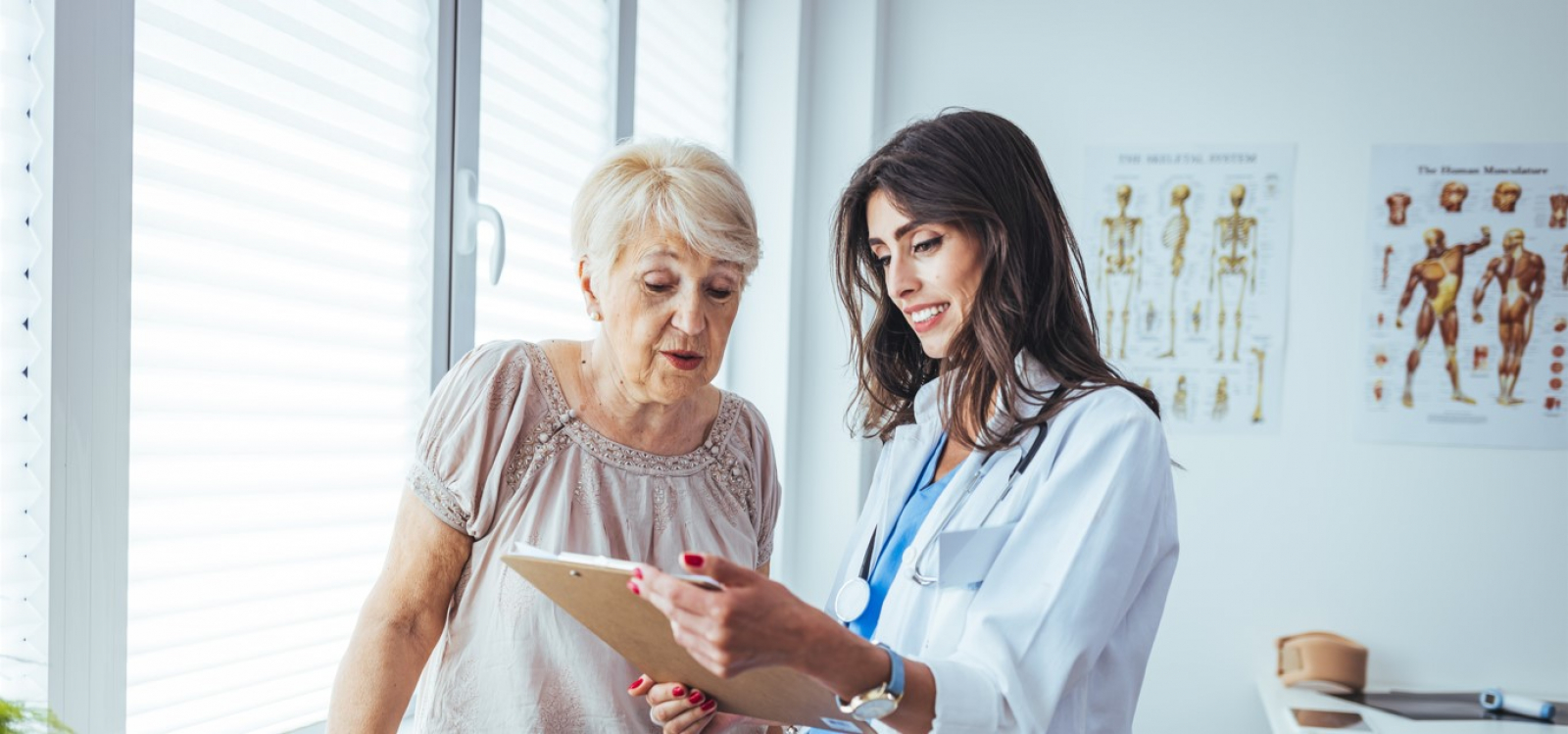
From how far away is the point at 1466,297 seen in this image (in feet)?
9.67

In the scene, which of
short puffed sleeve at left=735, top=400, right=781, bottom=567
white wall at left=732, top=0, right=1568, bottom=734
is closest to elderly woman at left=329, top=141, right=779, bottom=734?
short puffed sleeve at left=735, top=400, right=781, bottom=567

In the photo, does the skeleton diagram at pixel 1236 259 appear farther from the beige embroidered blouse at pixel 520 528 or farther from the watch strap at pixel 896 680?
the watch strap at pixel 896 680

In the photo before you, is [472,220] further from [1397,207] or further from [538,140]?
[1397,207]

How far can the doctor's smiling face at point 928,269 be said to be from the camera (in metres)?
1.37

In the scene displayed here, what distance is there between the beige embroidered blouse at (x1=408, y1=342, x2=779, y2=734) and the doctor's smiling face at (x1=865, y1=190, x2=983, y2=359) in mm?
413

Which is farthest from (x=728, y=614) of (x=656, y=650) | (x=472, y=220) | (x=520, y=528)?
(x=472, y=220)

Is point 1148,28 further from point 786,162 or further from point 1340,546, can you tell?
point 1340,546

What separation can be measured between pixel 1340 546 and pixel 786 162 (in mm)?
1867

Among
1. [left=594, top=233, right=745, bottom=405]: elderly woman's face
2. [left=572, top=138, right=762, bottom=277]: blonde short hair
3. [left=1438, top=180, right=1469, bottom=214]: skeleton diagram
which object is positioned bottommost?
[left=594, top=233, right=745, bottom=405]: elderly woman's face

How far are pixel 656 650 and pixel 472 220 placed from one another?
3.58 feet

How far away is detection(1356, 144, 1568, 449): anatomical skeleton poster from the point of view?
2.90 m

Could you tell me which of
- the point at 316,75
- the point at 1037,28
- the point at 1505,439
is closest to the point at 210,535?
the point at 316,75

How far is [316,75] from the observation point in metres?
1.60

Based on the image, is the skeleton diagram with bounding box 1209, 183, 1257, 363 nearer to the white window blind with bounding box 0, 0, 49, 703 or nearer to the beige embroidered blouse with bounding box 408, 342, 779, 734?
the beige embroidered blouse with bounding box 408, 342, 779, 734
